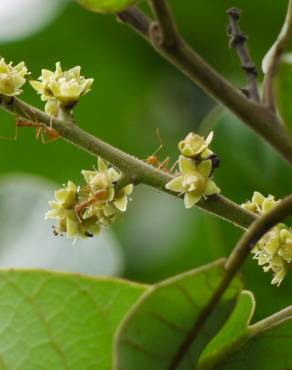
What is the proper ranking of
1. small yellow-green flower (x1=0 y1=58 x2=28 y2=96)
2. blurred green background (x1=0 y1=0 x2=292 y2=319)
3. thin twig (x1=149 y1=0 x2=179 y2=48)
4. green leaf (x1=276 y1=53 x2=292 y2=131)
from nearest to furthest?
thin twig (x1=149 y1=0 x2=179 y2=48)
green leaf (x1=276 y1=53 x2=292 y2=131)
small yellow-green flower (x1=0 y1=58 x2=28 y2=96)
blurred green background (x1=0 y1=0 x2=292 y2=319)

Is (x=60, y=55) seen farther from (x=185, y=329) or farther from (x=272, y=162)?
(x=185, y=329)

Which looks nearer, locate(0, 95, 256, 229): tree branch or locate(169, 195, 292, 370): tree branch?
locate(169, 195, 292, 370): tree branch

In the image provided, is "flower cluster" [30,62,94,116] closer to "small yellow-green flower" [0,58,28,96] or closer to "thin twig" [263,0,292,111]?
"small yellow-green flower" [0,58,28,96]

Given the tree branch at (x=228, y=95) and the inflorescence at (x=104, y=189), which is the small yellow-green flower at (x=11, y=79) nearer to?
the inflorescence at (x=104, y=189)

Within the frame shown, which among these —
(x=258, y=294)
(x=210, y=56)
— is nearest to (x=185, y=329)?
(x=258, y=294)

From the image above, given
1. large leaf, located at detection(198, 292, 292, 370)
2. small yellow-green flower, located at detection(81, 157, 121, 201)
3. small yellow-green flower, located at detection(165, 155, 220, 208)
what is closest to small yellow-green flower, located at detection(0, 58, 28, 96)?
small yellow-green flower, located at detection(81, 157, 121, 201)

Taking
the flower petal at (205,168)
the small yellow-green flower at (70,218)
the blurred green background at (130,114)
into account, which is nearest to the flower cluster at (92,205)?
the small yellow-green flower at (70,218)
